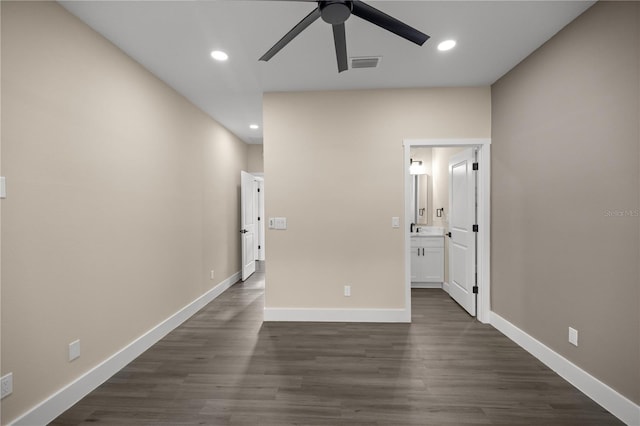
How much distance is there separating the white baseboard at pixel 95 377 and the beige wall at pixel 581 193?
11.5ft

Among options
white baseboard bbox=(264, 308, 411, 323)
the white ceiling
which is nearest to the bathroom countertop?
white baseboard bbox=(264, 308, 411, 323)

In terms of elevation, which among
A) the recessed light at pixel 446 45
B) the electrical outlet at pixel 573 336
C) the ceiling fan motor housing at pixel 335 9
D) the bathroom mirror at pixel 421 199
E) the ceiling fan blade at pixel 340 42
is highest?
the recessed light at pixel 446 45

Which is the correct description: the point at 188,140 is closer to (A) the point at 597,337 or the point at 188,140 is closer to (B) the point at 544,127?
(B) the point at 544,127

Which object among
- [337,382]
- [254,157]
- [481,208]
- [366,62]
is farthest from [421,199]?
[337,382]

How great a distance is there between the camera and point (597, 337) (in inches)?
76.2

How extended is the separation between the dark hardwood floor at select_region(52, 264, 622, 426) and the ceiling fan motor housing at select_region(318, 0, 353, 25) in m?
2.32

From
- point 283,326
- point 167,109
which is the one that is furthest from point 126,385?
point 167,109

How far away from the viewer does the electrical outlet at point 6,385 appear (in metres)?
1.54

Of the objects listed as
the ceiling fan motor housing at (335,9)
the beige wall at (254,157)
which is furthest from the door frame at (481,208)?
the beige wall at (254,157)

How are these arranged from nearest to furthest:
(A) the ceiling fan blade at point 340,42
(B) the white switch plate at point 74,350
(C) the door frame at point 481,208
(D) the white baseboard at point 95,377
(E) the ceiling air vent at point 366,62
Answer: (A) the ceiling fan blade at point 340,42 → (D) the white baseboard at point 95,377 → (B) the white switch plate at point 74,350 → (E) the ceiling air vent at point 366,62 → (C) the door frame at point 481,208

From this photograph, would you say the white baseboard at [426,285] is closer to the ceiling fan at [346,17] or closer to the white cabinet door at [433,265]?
the white cabinet door at [433,265]

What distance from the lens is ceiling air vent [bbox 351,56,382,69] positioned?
260 centimetres

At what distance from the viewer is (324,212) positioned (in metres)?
3.32

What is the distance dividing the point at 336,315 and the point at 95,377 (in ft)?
7.19
